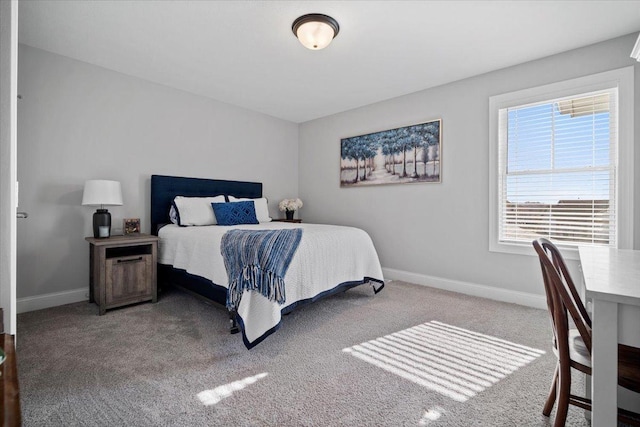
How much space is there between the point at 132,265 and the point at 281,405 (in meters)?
2.23

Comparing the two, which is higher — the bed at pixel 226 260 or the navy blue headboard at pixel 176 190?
the navy blue headboard at pixel 176 190

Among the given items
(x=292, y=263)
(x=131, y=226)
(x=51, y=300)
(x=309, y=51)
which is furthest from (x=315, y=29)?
(x=51, y=300)

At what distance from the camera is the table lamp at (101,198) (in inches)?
112

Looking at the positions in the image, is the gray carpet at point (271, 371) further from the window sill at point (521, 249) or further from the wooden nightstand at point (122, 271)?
the window sill at point (521, 249)

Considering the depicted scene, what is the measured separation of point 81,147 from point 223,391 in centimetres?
295

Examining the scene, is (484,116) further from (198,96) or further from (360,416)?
(198,96)

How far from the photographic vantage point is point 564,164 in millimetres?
2908

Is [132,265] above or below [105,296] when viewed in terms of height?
above

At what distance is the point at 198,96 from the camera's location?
4.04m

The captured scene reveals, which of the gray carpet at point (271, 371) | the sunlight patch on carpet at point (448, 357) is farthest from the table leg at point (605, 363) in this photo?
the sunlight patch on carpet at point (448, 357)

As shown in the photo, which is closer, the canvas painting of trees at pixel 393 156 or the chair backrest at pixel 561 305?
the chair backrest at pixel 561 305

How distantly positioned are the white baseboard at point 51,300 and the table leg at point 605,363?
4.00 m

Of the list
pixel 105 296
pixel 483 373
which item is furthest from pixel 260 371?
pixel 105 296

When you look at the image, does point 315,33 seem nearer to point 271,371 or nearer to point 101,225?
point 271,371
